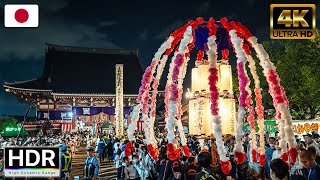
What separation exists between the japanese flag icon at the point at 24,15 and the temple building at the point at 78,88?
35352 mm

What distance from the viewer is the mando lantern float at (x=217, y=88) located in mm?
8320

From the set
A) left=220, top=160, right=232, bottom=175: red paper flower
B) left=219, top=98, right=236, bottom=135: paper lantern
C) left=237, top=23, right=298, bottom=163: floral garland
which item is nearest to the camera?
left=220, top=160, right=232, bottom=175: red paper flower

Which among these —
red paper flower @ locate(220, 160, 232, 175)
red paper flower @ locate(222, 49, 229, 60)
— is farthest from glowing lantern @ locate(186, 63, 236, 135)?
red paper flower @ locate(220, 160, 232, 175)

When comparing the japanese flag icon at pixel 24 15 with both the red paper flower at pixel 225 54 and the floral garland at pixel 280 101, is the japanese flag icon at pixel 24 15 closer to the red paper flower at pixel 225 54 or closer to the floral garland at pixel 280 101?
the floral garland at pixel 280 101

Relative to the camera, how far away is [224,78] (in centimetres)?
1049

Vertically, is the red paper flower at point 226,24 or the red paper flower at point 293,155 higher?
the red paper flower at point 226,24

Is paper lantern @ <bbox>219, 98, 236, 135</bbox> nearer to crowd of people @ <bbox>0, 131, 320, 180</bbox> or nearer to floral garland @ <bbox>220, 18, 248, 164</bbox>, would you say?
crowd of people @ <bbox>0, 131, 320, 180</bbox>

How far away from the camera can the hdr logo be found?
4.65 meters

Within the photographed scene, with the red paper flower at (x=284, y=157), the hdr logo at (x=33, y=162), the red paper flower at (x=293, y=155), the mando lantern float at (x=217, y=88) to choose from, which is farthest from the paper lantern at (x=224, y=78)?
the hdr logo at (x=33, y=162)

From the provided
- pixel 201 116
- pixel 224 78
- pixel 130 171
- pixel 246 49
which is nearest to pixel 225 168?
pixel 201 116

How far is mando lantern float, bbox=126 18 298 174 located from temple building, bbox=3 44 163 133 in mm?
30885

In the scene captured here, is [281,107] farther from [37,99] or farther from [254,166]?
[37,99]

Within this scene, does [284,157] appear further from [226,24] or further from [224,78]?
[226,24]

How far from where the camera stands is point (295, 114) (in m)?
28.7
